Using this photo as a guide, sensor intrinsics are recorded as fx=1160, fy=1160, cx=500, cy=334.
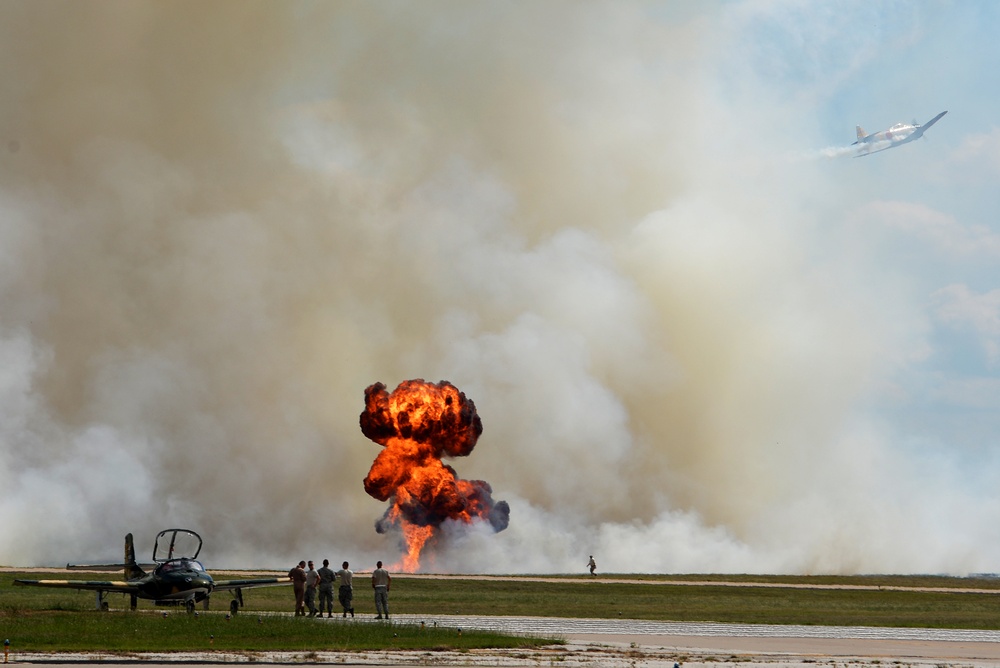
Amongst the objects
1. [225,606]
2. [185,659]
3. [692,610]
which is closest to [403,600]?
[225,606]

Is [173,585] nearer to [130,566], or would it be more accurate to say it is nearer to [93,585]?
[93,585]

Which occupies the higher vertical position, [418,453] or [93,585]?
[418,453]

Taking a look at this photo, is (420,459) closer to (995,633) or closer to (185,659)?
(995,633)

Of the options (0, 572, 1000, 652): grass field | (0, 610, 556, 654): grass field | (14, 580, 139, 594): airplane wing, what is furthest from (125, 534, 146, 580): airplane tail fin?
(0, 610, 556, 654): grass field

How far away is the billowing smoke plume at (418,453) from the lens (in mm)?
A: 141000

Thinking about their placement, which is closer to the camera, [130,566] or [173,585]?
[173,585]

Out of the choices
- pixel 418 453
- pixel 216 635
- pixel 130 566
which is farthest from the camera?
pixel 418 453

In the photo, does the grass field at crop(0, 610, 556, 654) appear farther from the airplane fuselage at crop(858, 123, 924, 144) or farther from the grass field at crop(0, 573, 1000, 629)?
the airplane fuselage at crop(858, 123, 924, 144)

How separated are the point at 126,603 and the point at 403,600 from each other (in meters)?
16.6

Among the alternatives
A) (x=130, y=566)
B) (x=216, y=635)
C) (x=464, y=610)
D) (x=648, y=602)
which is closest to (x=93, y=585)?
(x=130, y=566)

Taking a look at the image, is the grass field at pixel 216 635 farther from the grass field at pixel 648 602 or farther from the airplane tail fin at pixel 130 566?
the airplane tail fin at pixel 130 566

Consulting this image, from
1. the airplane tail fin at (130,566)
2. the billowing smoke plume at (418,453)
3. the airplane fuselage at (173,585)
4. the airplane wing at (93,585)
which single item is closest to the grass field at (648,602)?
the airplane wing at (93,585)

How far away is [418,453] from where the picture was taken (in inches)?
5595

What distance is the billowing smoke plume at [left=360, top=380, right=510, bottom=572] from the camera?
141 m
